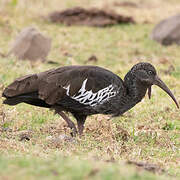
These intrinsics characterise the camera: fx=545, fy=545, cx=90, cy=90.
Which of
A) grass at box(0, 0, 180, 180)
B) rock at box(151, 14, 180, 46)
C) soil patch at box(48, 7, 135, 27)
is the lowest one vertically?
grass at box(0, 0, 180, 180)

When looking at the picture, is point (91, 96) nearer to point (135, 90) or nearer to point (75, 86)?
point (75, 86)

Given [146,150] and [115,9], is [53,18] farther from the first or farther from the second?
[146,150]

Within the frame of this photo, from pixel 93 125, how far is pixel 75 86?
4.07ft

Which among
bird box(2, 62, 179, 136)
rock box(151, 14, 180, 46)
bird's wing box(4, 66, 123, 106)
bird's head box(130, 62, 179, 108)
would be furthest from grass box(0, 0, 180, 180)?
bird's head box(130, 62, 179, 108)

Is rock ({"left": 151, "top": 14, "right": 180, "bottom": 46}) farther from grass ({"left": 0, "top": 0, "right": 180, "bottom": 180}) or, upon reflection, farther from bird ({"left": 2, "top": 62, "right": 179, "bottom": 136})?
bird ({"left": 2, "top": 62, "right": 179, "bottom": 136})

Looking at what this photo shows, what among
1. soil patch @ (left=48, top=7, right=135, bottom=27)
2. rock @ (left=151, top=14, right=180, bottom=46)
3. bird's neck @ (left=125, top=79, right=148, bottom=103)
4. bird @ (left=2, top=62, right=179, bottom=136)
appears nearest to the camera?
bird @ (left=2, top=62, right=179, bottom=136)

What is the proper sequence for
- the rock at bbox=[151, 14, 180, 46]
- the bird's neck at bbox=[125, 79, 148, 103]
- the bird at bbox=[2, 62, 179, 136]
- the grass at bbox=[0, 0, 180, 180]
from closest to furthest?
the grass at bbox=[0, 0, 180, 180] < the bird at bbox=[2, 62, 179, 136] < the bird's neck at bbox=[125, 79, 148, 103] < the rock at bbox=[151, 14, 180, 46]

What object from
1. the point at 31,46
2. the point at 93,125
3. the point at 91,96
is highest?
the point at 31,46

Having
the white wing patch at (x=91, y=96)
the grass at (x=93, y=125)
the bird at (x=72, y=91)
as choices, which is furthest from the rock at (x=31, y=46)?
the white wing patch at (x=91, y=96)

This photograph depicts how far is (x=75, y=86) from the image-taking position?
762cm

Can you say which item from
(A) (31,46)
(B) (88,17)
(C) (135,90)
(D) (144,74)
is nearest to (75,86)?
(C) (135,90)

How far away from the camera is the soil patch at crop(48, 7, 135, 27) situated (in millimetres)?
19797

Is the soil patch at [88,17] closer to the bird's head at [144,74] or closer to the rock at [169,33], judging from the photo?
the rock at [169,33]

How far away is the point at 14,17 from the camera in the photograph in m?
19.3
